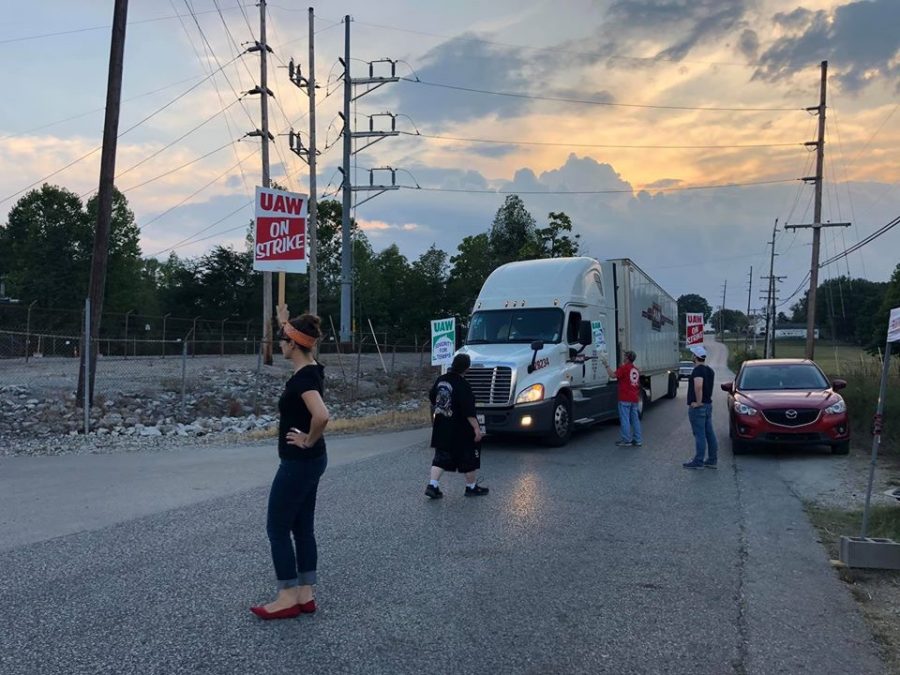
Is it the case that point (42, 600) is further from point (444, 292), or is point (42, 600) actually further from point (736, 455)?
point (444, 292)

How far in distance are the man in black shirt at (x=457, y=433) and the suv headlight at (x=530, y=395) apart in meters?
4.01

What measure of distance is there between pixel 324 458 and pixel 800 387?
10.8 meters

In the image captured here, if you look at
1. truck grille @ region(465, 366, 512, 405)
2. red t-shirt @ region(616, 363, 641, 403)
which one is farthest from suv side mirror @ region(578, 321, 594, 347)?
truck grille @ region(465, 366, 512, 405)

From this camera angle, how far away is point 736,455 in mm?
12664

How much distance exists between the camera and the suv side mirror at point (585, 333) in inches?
555

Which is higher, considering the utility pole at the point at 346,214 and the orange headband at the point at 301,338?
the utility pole at the point at 346,214

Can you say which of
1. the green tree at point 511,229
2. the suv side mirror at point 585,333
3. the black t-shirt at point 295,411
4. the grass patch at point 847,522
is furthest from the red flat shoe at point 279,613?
the green tree at point 511,229

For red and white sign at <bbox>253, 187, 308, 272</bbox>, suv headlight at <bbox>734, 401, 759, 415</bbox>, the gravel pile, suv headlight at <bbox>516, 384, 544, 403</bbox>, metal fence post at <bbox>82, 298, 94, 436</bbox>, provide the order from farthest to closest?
red and white sign at <bbox>253, 187, 308, 272</bbox>
metal fence post at <bbox>82, 298, 94, 436</bbox>
the gravel pile
suv headlight at <bbox>516, 384, 544, 403</bbox>
suv headlight at <bbox>734, 401, 759, 415</bbox>

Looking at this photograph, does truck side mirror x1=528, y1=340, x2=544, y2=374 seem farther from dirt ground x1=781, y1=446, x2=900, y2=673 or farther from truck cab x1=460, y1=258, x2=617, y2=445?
dirt ground x1=781, y1=446, x2=900, y2=673

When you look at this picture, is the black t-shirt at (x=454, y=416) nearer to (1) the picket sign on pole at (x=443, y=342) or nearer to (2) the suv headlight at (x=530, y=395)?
(2) the suv headlight at (x=530, y=395)

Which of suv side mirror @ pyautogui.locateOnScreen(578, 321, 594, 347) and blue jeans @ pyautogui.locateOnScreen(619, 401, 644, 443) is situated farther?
suv side mirror @ pyautogui.locateOnScreen(578, 321, 594, 347)

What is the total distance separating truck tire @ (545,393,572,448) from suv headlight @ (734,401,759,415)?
287cm

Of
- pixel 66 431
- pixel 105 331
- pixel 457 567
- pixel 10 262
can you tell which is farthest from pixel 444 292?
pixel 457 567

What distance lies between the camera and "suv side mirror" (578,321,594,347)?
46.3 feet
